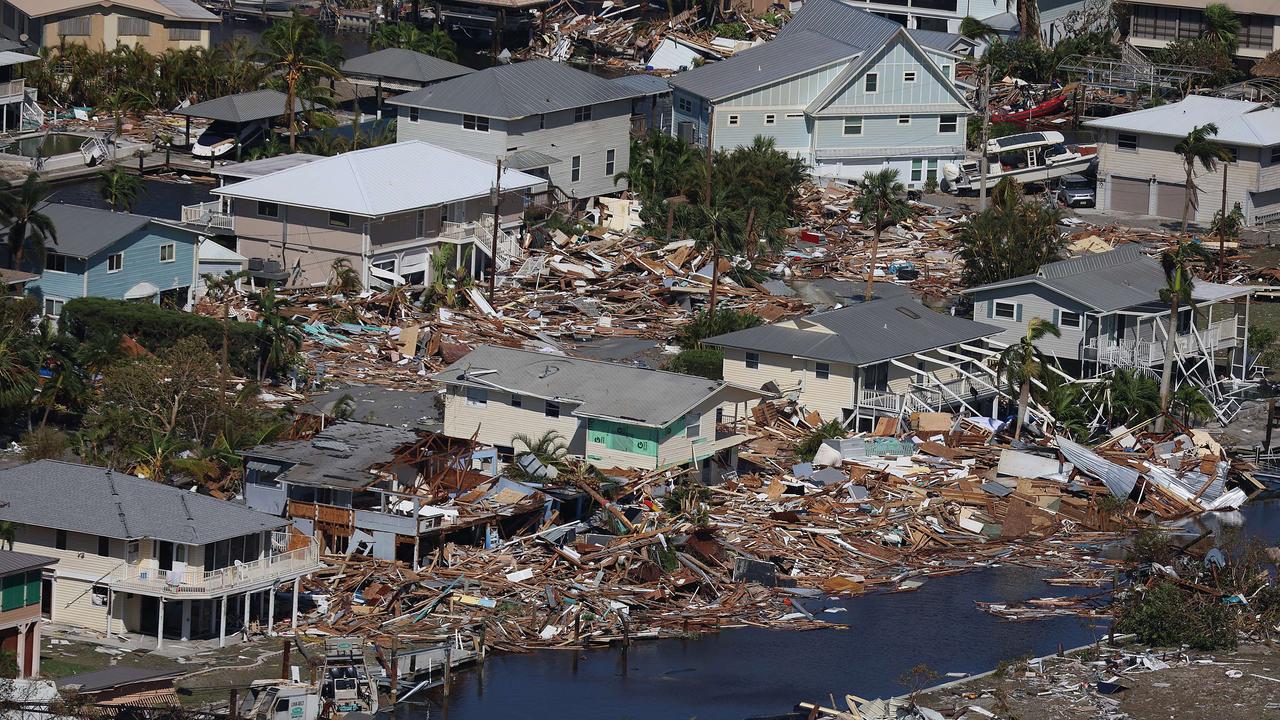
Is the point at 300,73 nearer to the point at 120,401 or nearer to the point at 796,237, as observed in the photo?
the point at 796,237

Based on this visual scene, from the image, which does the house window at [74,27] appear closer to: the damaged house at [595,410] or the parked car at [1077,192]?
the parked car at [1077,192]

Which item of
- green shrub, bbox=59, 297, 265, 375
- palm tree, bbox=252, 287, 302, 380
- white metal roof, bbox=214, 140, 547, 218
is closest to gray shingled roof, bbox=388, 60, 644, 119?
white metal roof, bbox=214, 140, 547, 218

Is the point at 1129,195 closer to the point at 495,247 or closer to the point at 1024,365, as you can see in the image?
the point at 495,247

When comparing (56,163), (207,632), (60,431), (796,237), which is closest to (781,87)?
(796,237)

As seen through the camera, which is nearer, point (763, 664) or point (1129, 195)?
point (763, 664)

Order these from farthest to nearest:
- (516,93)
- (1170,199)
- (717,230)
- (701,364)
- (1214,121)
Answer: (1214,121)
(1170,199)
(516,93)
(717,230)
(701,364)

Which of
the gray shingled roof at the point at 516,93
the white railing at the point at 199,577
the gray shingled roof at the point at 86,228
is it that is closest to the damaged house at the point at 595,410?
the white railing at the point at 199,577

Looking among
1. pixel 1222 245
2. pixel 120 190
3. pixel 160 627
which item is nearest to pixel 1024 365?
pixel 1222 245
